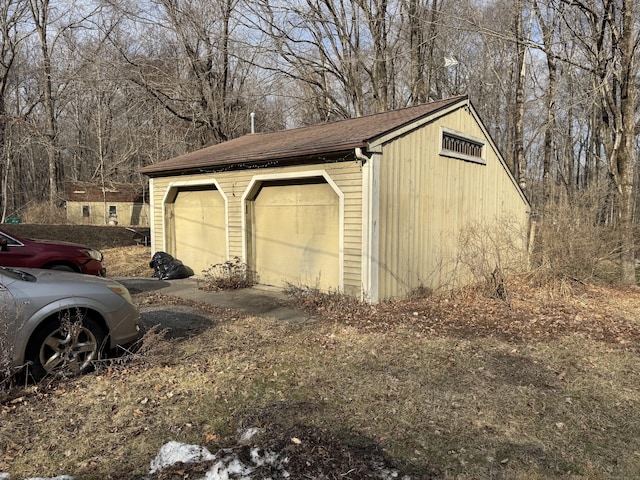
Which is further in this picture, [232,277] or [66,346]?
[232,277]

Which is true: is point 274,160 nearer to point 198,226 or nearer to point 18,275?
point 198,226

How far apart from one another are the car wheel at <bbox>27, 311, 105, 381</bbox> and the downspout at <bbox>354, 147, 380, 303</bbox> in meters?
4.23

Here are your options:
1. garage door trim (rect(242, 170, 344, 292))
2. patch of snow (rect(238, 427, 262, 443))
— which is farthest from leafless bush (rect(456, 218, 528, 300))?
patch of snow (rect(238, 427, 262, 443))

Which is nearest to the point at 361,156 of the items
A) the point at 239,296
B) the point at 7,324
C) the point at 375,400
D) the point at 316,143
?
the point at 316,143

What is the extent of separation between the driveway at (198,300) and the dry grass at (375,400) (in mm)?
551

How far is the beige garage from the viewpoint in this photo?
10.5 m

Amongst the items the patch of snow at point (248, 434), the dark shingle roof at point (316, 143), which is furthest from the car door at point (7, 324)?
the dark shingle roof at point (316, 143)

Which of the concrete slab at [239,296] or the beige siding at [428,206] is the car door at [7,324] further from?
the beige siding at [428,206]

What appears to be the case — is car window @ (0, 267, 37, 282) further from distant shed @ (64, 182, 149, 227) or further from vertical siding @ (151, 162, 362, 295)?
distant shed @ (64, 182, 149, 227)

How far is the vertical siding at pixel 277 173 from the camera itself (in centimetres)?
747

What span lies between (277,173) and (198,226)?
10.8ft

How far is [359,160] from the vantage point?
7.32 meters

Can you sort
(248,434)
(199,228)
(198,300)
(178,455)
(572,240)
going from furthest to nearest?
(199,228)
(572,240)
(198,300)
(248,434)
(178,455)

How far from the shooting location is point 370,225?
7.27m
